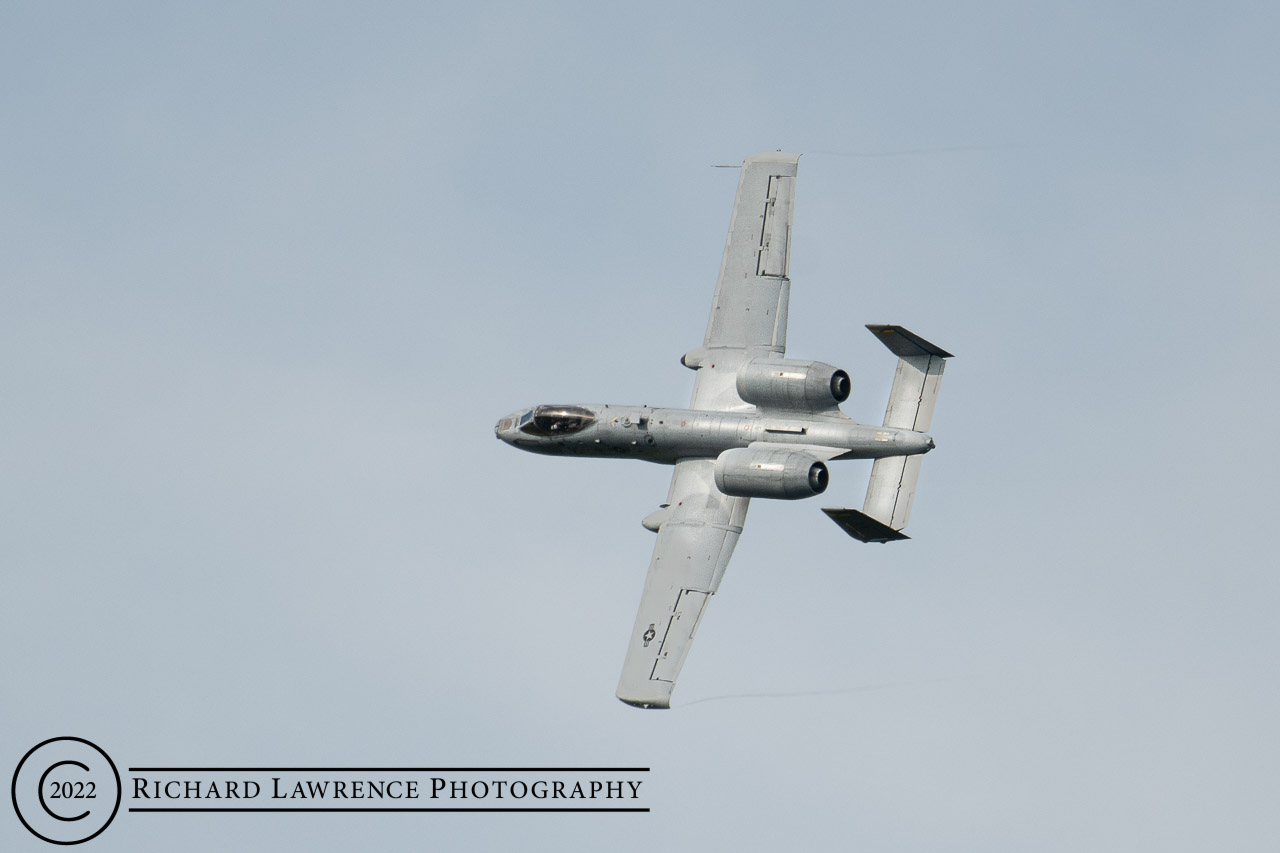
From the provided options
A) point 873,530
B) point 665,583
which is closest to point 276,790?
point 665,583

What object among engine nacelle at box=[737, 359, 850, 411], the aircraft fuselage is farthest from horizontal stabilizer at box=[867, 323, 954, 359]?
the aircraft fuselage

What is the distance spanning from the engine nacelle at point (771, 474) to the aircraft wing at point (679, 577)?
4.66 ft

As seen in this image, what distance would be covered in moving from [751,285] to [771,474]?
7.06 metres

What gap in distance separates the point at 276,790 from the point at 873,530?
45.3ft

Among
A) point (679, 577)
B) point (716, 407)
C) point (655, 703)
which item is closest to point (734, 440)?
point (716, 407)

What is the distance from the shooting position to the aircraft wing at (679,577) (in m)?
42.4

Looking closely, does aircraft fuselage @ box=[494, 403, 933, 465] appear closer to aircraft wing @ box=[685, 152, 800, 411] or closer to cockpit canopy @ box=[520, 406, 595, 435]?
cockpit canopy @ box=[520, 406, 595, 435]

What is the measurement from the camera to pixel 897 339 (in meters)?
43.5

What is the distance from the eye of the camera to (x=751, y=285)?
47719mm

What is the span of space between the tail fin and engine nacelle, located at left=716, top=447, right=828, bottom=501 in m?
1.42

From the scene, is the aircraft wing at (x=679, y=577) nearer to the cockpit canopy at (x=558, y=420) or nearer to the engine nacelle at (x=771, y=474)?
the engine nacelle at (x=771, y=474)

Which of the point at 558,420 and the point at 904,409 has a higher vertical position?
the point at 904,409

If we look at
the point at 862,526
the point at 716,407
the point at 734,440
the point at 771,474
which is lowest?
the point at 862,526

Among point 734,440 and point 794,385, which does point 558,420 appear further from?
point 794,385
